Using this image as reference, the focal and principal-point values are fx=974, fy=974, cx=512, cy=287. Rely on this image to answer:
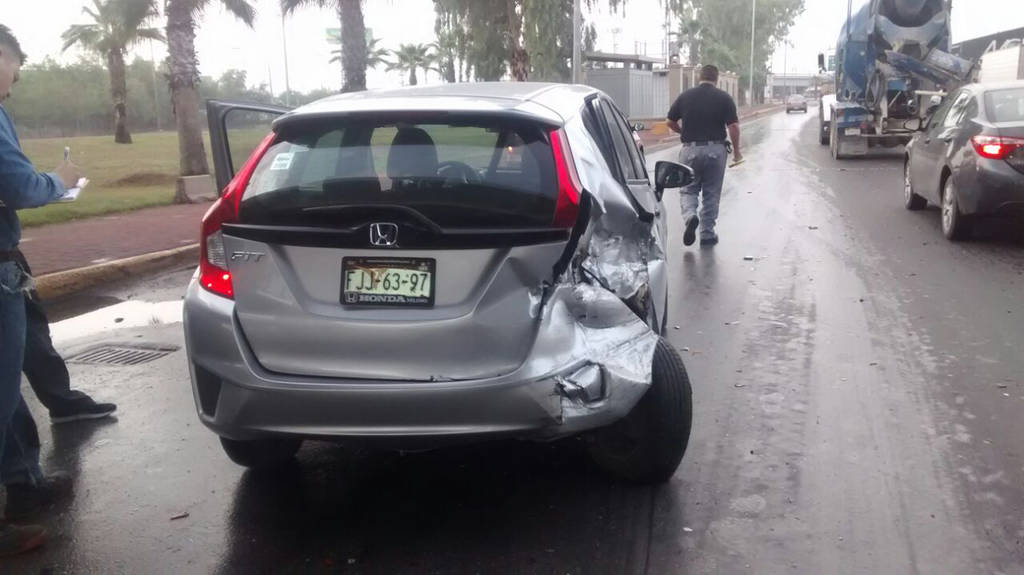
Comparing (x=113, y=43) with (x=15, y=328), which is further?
(x=113, y=43)

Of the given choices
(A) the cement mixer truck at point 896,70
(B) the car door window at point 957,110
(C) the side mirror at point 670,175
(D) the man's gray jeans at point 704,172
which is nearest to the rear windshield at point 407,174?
(C) the side mirror at point 670,175

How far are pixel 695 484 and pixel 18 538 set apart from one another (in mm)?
2696

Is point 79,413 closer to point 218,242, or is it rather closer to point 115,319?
point 218,242

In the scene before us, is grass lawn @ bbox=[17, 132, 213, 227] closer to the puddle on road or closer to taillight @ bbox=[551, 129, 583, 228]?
the puddle on road

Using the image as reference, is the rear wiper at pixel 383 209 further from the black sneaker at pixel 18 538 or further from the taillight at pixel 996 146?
the taillight at pixel 996 146

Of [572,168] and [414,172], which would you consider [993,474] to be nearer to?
[572,168]

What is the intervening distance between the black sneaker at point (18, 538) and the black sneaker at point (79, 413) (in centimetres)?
153

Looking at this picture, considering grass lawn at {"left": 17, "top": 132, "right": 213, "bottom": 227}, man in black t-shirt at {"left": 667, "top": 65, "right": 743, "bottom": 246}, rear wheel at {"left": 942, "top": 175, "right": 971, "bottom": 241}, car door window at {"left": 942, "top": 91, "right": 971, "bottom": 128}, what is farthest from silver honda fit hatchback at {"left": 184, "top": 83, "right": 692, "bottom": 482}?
grass lawn at {"left": 17, "top": 132, "right": 213, "bottom": 227}

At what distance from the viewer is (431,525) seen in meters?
3.85

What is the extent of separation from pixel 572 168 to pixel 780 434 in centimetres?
187

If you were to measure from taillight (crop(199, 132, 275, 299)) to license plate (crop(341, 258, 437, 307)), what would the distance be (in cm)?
52

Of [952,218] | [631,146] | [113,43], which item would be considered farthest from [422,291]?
[113,43]

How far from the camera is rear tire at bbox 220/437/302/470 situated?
4266 millimetres

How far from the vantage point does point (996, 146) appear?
9078 mm
